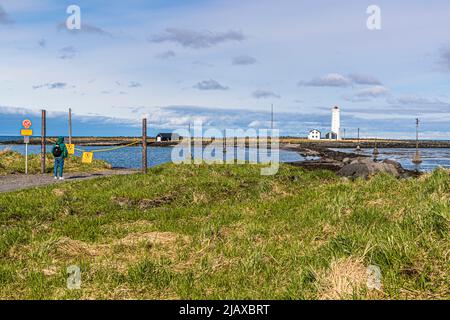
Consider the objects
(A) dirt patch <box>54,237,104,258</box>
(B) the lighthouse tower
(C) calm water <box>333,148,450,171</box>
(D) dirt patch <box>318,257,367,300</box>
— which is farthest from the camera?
(B) the lighthouse tower

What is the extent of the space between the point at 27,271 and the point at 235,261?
10.5ft

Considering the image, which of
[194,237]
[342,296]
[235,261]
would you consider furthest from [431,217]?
[194,237]

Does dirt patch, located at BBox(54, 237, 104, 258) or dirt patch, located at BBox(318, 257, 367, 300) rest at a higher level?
dirt patch, located at BBox(318, 257, 367, 300)

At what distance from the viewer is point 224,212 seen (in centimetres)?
1112

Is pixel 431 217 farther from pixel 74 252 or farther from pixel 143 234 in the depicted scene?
pixel 74 252

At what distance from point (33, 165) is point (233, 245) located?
2312cm

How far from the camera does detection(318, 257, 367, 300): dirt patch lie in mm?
5016

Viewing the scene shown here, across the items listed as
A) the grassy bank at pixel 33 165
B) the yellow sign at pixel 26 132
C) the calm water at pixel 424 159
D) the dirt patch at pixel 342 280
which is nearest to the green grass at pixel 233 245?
the dirt patch at pixel 342 280

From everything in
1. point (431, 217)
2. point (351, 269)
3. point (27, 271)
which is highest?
point (431, 217)

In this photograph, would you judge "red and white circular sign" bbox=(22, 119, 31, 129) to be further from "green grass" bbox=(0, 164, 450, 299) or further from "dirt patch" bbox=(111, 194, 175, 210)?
"dirt patch" bbox=(111, 194, 175, 210)

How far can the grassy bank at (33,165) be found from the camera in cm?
2566

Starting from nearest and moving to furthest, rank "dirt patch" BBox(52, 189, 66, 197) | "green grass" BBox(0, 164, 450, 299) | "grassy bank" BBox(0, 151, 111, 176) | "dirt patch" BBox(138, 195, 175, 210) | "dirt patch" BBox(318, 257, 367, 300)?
"dirt patch" BBox(318, 257, 367, 300) → "green grass" BBox(0, 164, 450, 299) → "dirt patch" BBox(138, 195, 175, 210) → "dirt patch" BBox(52, 189, 66, 197) → "grassy bank" BBox(0, 151, 111, 176)

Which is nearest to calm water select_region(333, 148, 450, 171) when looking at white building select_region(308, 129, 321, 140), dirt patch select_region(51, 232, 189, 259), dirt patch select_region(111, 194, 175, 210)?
dirt patch select_region(111, 194, 175, 210)

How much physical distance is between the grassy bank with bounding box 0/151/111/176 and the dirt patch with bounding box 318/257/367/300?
23.1 m
